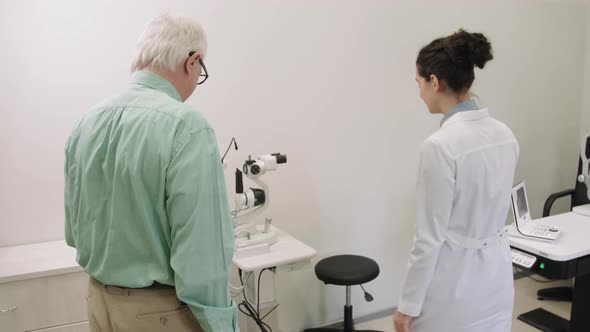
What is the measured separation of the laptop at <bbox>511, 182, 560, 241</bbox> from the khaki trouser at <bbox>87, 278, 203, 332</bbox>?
179cm

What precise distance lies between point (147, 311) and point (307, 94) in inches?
67.9

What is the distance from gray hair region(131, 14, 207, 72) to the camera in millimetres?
1090

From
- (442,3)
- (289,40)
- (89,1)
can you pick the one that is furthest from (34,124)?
(442,3)

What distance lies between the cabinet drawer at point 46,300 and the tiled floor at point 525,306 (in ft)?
5.71

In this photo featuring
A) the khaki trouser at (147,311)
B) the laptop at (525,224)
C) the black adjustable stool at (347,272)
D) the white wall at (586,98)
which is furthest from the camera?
the white wall at (586,98)

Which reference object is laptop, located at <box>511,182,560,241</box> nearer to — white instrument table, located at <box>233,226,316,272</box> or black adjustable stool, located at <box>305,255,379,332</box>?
black adjustable stool, located at <box>305,255,379,332</box>

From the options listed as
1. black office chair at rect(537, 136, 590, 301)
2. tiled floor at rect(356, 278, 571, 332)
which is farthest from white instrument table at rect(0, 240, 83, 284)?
black office chair at rect(537, 136, 590, 301)

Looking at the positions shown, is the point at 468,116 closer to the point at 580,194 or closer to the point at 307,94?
the point at 307,94

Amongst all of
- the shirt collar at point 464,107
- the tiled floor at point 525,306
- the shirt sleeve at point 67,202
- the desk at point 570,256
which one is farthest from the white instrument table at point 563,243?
the shirt sleeve at point 67,202

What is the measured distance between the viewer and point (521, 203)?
92.5 inches

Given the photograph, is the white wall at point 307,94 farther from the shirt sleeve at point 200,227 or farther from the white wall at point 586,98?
the shirt sleeve at point 200,227

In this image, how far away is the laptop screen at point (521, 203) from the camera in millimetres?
2303

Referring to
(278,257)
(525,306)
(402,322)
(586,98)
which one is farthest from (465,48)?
(586,98)

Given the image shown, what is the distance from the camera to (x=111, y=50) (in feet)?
6.98
